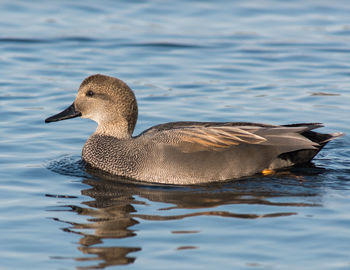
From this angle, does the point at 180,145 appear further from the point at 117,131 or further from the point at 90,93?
the point at 90,93

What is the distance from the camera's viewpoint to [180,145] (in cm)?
904

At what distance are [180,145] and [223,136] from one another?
1.85 ft

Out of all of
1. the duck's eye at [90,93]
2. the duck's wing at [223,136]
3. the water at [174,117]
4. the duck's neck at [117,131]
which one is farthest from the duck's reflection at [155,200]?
the duck's eye at [90,93]

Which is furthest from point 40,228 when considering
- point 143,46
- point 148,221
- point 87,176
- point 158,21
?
point 158,21

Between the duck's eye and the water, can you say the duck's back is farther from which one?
the duck's eye

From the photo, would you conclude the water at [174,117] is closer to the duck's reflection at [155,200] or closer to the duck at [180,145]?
the duck's reflection at [155,200]

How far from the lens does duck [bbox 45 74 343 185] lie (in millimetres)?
9008

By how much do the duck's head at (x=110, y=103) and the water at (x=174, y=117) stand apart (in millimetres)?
664

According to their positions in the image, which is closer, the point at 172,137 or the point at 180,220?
the point at 180,220

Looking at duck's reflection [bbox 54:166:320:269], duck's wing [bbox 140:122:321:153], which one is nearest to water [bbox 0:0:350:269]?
duck's reflection [bbox 54:166:320:269]

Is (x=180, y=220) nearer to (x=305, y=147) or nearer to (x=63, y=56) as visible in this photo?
(x=305, y=147)

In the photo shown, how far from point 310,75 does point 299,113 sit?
2326mm

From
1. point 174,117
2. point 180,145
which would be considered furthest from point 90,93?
point 174,117

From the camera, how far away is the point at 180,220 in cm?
763
